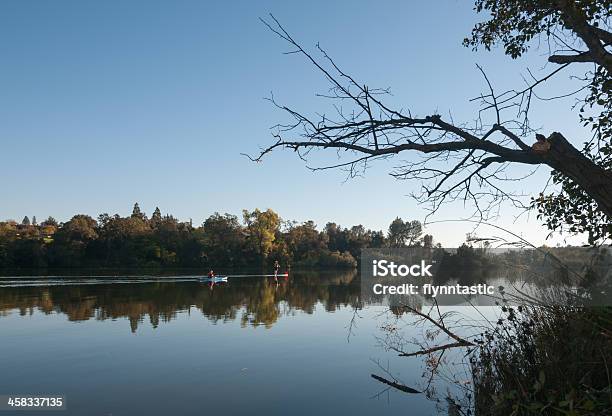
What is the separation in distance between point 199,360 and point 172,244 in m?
63.7

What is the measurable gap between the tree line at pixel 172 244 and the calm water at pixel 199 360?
47497mm

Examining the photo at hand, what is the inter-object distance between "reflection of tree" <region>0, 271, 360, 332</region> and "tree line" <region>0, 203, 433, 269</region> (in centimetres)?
3831

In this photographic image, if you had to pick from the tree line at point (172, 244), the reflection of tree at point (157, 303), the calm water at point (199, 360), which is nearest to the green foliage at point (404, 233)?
the calm water at point (199, 360)

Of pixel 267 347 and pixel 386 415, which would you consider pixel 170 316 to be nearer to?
pixel 267 347

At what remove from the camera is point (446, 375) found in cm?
934

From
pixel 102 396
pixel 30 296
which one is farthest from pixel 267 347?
pixel 30 296

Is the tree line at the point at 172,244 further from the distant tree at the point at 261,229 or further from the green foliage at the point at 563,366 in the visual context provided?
the green foliage at the point at 563,366

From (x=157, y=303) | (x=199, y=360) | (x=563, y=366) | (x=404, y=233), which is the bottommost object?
(x=199, y=360)

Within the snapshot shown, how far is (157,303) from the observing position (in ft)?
75.9

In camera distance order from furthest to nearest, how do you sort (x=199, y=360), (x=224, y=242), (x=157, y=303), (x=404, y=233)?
1. (x=224, y=242)
2. (x=157, y=303)
3. (x=199, y=360)
4. (x=404, y=233)

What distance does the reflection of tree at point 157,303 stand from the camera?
19.1m

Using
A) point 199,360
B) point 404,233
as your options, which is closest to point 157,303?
point 199,360

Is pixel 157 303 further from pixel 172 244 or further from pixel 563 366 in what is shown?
pixel 172 244

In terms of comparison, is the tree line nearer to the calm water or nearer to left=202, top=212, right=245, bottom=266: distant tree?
left=202, top=212, right=245, bottom=266: distant tree
